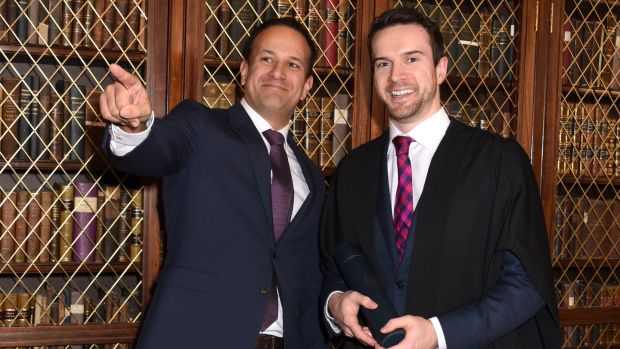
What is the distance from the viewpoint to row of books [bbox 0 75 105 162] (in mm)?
2594

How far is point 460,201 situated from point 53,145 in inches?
61.1

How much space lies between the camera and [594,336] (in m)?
3.40

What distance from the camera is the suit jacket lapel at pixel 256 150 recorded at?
206 cm

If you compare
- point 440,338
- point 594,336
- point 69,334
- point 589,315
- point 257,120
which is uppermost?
point 257,120

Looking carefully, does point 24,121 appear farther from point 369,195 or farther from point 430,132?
point 430,132

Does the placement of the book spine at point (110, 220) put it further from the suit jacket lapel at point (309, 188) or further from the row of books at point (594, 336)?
the row of books at point (594, 336)

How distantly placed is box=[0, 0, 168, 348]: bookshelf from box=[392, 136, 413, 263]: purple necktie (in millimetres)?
1081

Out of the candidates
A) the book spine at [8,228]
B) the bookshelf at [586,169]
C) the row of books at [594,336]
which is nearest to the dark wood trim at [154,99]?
the book spine at [8,228]

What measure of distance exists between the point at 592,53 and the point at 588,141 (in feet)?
1.32

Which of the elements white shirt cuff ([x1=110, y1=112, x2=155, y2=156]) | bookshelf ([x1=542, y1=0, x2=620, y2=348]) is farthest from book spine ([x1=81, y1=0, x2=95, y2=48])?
bookshelf ([x1=542, y1=0, x2=620, y2=348])

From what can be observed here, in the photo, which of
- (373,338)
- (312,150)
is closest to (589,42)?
(312,150)

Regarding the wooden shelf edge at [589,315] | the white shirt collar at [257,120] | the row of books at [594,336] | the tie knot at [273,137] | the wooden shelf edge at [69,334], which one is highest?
the white shirt collar at [257,120]

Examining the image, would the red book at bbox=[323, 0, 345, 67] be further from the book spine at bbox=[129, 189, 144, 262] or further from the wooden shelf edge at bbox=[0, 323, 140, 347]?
the wooden shelf edge at bbox=[0, 323, 140, 347]

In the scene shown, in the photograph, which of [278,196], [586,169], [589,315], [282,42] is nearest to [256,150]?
[278,196]
